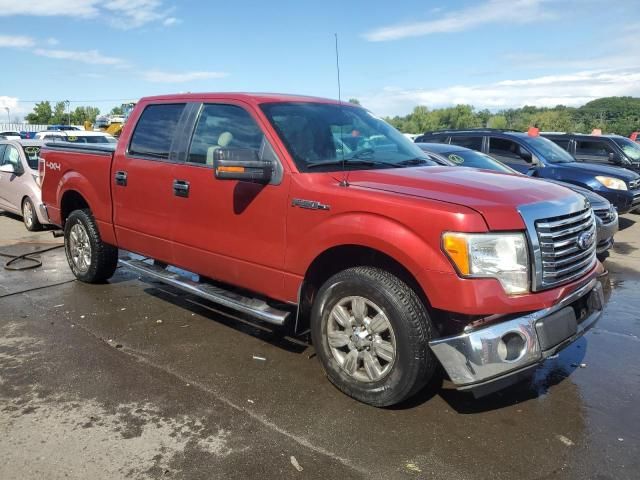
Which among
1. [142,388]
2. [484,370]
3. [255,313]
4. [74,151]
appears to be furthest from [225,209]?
[74,151]

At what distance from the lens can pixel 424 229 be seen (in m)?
3.04

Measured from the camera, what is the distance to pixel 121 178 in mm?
5141

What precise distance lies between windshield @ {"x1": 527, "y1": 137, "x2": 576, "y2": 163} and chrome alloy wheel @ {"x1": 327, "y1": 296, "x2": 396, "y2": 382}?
780cm

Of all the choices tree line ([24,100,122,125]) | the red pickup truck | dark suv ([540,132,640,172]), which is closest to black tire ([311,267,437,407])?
the red pickup truck

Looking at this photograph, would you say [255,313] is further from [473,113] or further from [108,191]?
[473,113]

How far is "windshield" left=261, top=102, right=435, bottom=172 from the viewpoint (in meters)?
3.89

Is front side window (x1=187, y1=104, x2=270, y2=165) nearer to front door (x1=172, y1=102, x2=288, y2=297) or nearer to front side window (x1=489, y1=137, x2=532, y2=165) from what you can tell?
front door (x1=172, y1=102, x2=288, y2=297)

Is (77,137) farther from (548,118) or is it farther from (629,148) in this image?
(548,118)

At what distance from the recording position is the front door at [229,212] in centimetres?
385

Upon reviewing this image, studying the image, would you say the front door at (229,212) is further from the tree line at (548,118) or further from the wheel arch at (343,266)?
the tree line at (548,118)

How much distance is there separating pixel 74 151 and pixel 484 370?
16.1 ft

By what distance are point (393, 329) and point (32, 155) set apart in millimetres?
8595

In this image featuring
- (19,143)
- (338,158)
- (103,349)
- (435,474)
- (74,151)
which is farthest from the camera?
(19,143)

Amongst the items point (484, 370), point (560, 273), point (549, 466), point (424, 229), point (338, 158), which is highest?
point (338, 158)
